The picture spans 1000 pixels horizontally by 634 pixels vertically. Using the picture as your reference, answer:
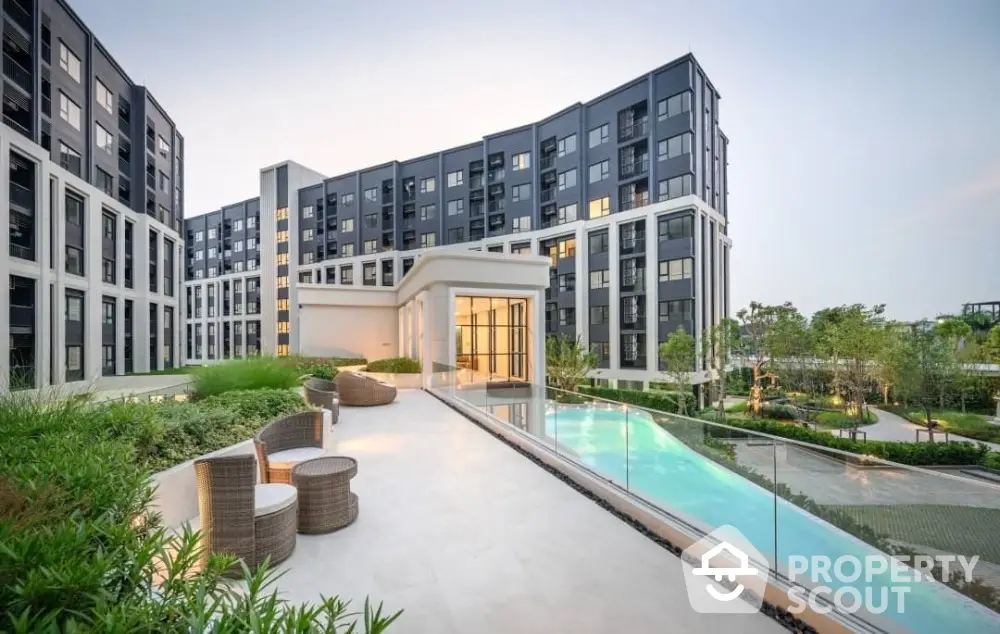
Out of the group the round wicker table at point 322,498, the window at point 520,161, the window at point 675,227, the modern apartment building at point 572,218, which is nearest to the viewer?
the round wicker table at point 322,498

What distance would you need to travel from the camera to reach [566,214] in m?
29.3

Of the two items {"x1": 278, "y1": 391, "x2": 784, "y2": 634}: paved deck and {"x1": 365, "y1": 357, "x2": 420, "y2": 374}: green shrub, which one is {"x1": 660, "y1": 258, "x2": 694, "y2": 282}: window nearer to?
{"x1": 365, "y1": 357, "x2": 420, "y2": 374}: green shrub

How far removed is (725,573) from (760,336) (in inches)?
980

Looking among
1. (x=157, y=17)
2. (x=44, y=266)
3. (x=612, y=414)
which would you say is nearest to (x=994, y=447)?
(x=612, y=414)

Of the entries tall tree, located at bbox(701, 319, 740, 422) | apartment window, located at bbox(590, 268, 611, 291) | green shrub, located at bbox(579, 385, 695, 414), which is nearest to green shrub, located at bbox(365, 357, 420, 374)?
green shrub, located at bbox(579, 385, 695, 414)

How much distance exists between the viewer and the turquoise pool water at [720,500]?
7.64 ft

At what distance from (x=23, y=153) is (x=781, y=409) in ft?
122

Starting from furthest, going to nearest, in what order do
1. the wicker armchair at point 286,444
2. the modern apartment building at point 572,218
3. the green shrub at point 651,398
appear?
1. the modern apartment building at point 572,218
2. the green shrub at point 651,398
3. the wicker armchair at point 286,444

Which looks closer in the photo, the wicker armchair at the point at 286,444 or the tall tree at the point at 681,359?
the wicker armchair at the point at 286,444

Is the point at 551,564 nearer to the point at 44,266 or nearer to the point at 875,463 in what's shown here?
the point at 875,463

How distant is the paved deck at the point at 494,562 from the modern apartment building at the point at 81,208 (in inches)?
605

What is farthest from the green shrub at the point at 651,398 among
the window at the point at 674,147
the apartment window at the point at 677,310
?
the window at the point at 674,147

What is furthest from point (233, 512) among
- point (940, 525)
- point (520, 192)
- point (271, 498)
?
point (520, 192)

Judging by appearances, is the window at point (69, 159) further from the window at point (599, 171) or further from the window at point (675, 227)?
the window at point (675, 227)
